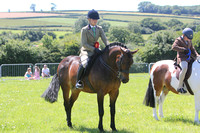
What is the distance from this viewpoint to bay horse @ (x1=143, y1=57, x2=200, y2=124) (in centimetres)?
789

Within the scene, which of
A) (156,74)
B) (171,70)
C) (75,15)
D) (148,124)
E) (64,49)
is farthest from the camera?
(75,15)

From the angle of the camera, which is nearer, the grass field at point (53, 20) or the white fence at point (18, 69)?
the white fence at point (18, 69)

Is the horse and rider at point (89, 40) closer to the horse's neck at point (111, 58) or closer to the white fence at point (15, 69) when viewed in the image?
the horse's neck at point (111, 58)

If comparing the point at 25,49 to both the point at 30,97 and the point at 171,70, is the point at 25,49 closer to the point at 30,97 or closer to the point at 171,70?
the point at 30,97

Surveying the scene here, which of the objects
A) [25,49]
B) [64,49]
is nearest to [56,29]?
[64,49]

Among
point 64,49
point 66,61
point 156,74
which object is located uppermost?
point 66,61

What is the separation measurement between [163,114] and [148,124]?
1.91m

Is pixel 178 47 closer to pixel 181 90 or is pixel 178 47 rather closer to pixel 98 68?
pixel 181 90

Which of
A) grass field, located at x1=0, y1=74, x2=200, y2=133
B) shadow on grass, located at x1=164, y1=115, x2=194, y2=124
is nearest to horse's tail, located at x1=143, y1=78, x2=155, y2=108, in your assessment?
grass field, located at x1=0, y1=74, x2=200, y2=133

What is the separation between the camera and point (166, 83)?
8.80 metres

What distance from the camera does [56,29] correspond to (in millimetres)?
99250

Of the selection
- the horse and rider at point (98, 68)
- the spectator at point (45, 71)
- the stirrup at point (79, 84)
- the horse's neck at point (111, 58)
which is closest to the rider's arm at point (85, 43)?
the horse and rider at point (98, 68)

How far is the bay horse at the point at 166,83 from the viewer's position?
789 centimetres

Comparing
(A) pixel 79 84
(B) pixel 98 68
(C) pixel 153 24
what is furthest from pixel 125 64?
(C) pixel 153 24
